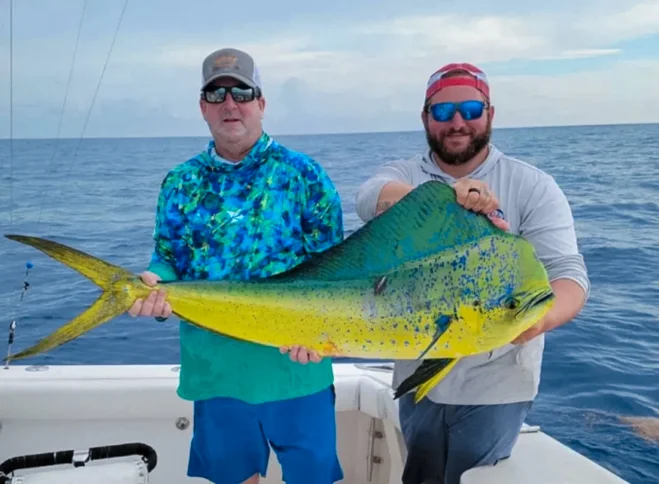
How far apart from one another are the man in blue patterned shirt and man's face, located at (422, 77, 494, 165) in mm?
429

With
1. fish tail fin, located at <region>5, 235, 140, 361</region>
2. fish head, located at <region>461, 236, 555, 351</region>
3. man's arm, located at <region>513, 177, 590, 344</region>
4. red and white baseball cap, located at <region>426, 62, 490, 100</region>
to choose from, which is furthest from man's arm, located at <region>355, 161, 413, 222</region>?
fish tail fin, located at <region>5, 235, 140, 361</region>

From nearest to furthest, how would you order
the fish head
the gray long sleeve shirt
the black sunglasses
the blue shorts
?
the fish head < the gray long sleeve shirt < the black sunglasses < the blue shorts

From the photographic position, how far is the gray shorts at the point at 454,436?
2.25 m

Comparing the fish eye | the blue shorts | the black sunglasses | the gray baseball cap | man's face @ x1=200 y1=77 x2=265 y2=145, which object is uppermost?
the gray baseball cap

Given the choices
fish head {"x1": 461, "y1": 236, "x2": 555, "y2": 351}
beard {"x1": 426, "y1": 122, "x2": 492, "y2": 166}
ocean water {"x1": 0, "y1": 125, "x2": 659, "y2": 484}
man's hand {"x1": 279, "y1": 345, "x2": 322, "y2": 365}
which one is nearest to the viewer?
fish head {"x1": 461, "y1": 236, "x2": 555, "y2": 351}

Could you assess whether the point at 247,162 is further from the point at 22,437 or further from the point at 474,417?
the point at 22,437

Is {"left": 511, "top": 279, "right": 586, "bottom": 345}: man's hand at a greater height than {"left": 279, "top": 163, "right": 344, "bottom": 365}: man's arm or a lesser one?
lesser

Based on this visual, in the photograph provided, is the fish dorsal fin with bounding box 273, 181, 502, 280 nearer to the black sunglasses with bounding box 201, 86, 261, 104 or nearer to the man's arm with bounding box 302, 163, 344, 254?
the man's arm with bounding box 302, 163, 344, 254

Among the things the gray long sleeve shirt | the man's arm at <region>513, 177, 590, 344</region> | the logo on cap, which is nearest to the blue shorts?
the gray long sleeve shirt

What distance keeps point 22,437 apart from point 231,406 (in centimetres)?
139

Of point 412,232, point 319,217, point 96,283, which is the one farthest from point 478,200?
point 96,283

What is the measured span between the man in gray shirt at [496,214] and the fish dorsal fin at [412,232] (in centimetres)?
33

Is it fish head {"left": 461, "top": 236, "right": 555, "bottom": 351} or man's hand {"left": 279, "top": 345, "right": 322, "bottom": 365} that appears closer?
fish head {"left": 461, "top": 236, "right": 555, "bottom": 351}

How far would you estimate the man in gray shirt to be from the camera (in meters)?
2.12
